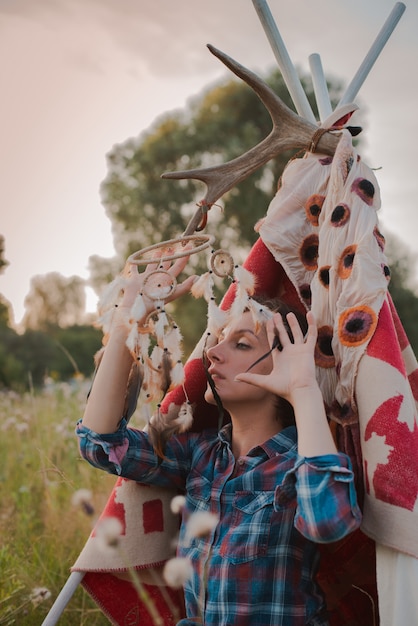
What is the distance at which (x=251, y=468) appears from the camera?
2082mm

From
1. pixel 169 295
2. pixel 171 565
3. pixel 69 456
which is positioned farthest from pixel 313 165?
pixel 69 456

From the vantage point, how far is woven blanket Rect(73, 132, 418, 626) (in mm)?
1896

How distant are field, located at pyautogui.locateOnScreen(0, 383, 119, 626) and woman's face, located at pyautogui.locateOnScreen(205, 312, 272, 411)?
0.77 meters

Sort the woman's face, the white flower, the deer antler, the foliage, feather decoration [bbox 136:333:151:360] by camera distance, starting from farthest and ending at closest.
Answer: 1. the foliage
2. the white flower
3. the deer antler
4. the woman's face
5. feather decoration [bbox 136:333:151:360]

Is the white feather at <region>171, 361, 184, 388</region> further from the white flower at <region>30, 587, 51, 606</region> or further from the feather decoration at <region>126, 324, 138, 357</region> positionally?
the white flower at <region>30, 587, 51, 606</region>

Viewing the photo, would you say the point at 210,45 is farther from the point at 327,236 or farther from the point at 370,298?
the point at 370,298

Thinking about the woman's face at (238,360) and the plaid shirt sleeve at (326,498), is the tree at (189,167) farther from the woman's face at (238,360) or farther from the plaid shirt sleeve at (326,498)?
the plaid shirt sleeve at (326,498)

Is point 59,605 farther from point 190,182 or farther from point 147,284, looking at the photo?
point 190,182

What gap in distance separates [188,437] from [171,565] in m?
0.91

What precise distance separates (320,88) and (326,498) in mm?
1707

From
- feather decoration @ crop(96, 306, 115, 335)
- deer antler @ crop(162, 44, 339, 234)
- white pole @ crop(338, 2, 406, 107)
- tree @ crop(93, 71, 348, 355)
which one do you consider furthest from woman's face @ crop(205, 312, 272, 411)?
tree @ crop(93, 71, 348, 355)

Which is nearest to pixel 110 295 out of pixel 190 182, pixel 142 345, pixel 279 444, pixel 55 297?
pixel 142 345

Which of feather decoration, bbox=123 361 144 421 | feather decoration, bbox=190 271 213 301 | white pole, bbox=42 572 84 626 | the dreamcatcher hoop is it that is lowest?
white pole, bbox=42 572 84 626

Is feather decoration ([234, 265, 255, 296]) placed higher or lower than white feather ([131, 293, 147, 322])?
higher
